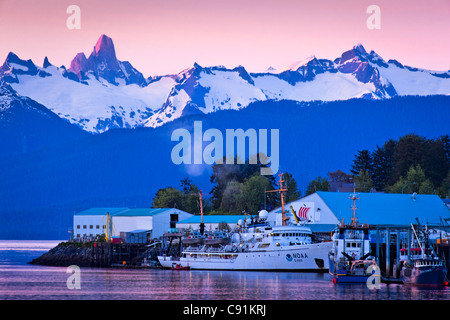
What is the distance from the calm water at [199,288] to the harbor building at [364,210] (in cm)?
2284

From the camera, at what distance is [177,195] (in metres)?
157

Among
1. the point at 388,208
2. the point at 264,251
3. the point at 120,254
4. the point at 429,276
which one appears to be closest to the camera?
the point at 429,276

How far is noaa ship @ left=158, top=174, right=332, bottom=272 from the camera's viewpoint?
3637 inches

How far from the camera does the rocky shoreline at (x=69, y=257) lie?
116944mm

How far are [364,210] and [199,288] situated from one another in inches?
1797

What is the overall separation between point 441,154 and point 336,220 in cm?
7144

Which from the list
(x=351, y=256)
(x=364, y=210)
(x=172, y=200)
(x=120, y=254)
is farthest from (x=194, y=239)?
(x=172, y=200)

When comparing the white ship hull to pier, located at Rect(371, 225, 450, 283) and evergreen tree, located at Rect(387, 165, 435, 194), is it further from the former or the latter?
evergreen tree, located at Rect(387, 165, 435, 194)

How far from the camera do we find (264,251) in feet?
311

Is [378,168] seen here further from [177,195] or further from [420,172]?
[177,195]

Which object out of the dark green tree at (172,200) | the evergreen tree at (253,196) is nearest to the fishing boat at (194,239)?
the evergreen tree at (253,196)

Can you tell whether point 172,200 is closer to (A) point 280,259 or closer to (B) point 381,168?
(B) point 381,168

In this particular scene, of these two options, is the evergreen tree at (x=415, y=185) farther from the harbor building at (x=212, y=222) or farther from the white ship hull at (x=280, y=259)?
the white ship hull at (x=280, y=259)
